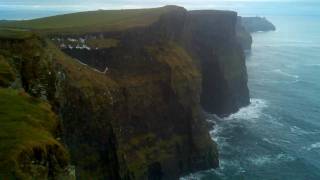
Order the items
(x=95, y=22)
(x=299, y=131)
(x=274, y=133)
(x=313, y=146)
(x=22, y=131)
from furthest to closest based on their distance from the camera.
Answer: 1. (x=299, y=131)
2. (x=274, y=133)
3. (x=313, y=146)
4. (x=95, y=22)
5. (x=22, y=131)

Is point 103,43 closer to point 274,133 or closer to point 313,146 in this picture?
point 274,133

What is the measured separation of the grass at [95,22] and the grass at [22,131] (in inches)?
1757

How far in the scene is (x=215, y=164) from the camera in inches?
2889

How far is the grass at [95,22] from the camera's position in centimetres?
7306

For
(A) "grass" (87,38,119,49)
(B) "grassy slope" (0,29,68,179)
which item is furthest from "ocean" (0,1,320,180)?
(B) "grassy slope" (0,29,68,179)

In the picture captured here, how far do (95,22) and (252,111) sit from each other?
41.0 m

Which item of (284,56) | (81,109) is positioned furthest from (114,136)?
(284,56)

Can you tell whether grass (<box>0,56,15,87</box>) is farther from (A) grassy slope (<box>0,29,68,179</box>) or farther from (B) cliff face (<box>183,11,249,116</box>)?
(B) cliff face (<box>183,11,249,116</box>)

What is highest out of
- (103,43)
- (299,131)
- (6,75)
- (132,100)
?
(6,75)

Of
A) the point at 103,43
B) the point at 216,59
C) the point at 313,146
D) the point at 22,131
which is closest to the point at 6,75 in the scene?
the point at 22,131

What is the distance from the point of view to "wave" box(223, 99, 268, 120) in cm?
10112

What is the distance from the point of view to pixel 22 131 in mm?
23250

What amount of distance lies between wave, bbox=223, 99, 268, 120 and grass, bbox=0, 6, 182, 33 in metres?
28.5

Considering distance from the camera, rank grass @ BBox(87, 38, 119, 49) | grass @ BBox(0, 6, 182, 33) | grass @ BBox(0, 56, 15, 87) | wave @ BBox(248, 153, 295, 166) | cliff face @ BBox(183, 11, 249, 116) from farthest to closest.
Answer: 1. cliff face @ BBox(183, 11, 249, 116)
2. wave @ BBox(248, 153, 295, 166)
3. grass @ BBox(0, 6, 182, 33)
4. grass @ BBox(87, 38, 119, 49)
5. grass @ BBox(0, 56, 15, 87)
